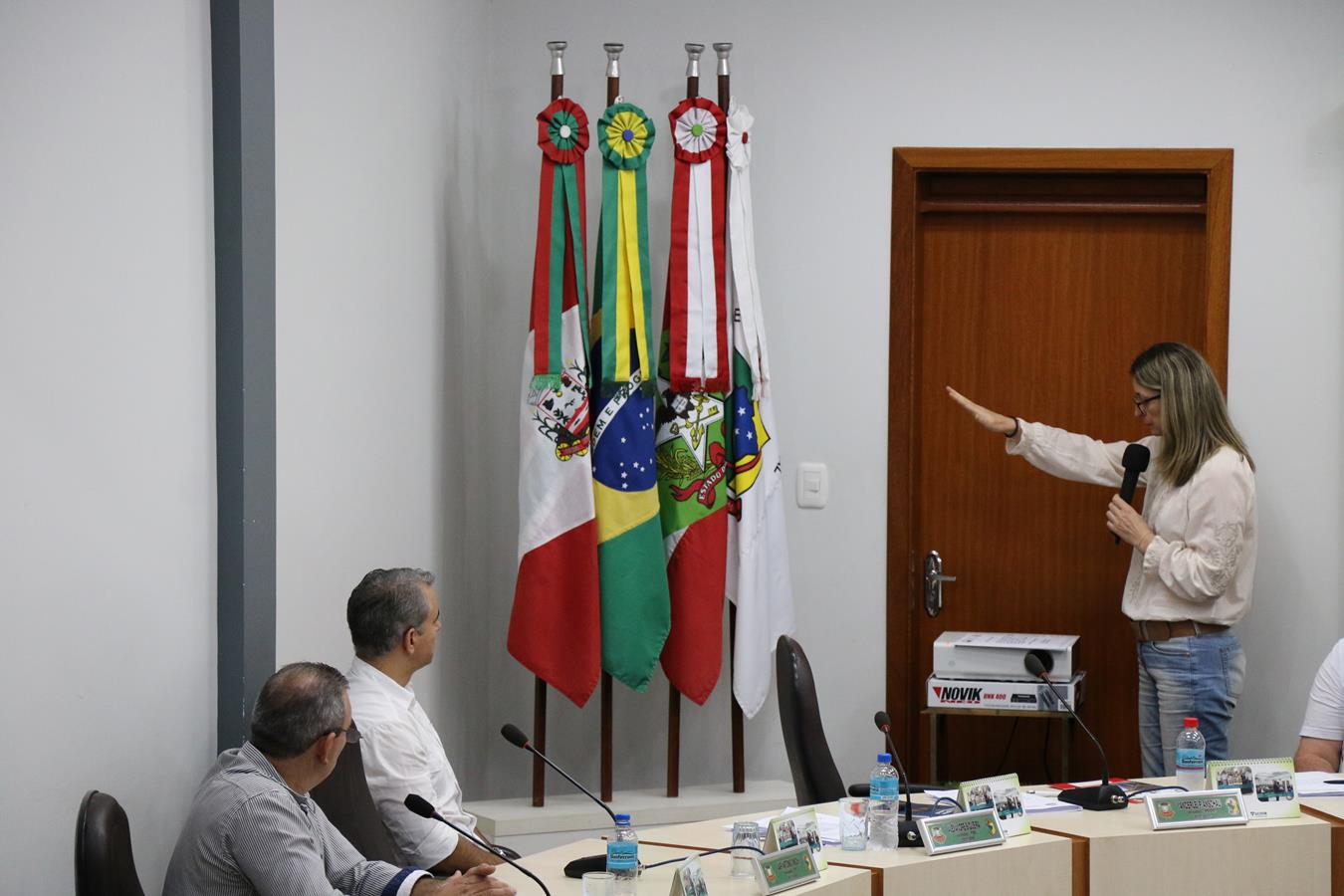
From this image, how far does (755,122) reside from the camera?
4.37 meters

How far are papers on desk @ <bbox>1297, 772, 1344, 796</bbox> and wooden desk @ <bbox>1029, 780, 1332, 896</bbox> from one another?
0.23 metres

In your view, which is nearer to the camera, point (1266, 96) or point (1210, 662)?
point (1210, 662)

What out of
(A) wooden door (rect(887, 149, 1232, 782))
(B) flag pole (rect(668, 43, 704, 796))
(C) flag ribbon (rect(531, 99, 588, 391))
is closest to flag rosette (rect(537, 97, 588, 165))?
(C) flag ribbon (rect(531, 99, 588, 391))

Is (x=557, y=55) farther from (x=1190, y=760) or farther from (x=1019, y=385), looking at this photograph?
(x=1190, y=760)

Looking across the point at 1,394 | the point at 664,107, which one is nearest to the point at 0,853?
the point at 1,394

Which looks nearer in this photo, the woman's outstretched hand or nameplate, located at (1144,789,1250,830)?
nameplate, located at (1144,789,1250,830)

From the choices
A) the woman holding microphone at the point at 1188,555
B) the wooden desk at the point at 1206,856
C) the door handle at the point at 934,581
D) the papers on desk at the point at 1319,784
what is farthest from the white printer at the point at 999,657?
the wooden desk at the point at 1206,856

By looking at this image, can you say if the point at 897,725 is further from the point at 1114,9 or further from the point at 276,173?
the point at 276,173

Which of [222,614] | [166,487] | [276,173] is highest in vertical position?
[276,173]

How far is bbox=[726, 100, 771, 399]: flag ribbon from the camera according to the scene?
3.95m

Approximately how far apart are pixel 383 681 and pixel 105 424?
0.74 meters

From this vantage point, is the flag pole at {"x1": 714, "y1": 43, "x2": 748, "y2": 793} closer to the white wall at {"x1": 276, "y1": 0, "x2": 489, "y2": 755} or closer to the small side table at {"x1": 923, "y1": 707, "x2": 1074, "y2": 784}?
the small side table at {"x1": 923, "y1": 707, "x2": 1074, "y2": 784}

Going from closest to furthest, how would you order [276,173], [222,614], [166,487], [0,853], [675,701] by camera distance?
1. [0,853]
2. [166,487]
3. [222,614]
4. [276,173]
5. [675,701]

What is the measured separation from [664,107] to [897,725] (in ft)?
→ 6.71
